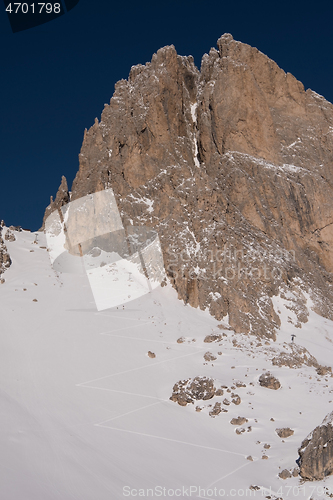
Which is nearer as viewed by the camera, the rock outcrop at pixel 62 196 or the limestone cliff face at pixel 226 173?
the limestone cliff face at pixel 226 173

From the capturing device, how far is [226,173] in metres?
38.5

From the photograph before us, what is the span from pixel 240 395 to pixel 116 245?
2137 cm

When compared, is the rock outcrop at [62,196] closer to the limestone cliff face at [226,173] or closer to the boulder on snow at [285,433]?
the limestone cliff face at [226,173]

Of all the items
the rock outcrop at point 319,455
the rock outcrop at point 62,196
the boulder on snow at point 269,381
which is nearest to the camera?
the rock outcrop at point 319,455

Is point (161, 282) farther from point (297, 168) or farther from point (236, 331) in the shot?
point (297, 168)

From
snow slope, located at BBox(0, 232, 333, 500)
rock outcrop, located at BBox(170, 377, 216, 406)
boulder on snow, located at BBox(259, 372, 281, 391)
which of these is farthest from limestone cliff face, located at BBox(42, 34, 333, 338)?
rock outcrop, located at BBox(170, 377, 216, 406)

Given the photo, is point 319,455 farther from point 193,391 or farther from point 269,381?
point 269,381

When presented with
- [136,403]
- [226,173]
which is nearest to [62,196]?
[226,173]

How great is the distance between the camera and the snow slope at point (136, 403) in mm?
11914

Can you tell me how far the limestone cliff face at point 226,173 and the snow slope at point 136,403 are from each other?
121 inches

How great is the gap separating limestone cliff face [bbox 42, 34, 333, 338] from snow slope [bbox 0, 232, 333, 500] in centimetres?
306

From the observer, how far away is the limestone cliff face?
31.6 m

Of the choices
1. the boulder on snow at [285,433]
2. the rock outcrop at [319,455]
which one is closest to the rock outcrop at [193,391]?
the boulder on snow at [285,433]

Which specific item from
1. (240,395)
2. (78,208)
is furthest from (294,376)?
(78,208)
